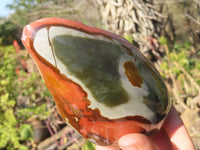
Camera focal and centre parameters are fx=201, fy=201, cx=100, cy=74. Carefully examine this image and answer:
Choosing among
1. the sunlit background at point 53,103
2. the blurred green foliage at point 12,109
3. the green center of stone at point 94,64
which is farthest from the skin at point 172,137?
the blurred green foliage at point 12,109

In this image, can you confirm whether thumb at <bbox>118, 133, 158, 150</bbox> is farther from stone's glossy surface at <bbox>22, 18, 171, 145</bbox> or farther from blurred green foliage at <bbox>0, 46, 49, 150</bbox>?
blurred green foliage at <bbox>0, 46, 49, 150</bbox>

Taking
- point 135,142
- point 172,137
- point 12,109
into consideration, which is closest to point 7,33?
point 12,109

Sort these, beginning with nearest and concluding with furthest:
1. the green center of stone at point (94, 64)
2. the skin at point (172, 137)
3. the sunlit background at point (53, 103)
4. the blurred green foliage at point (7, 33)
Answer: the green center of stone at point (94, 64) → the skin at point (172, 137) → the sunlit background at point (53, 103) → the blurred green foliage at point (7, 33)

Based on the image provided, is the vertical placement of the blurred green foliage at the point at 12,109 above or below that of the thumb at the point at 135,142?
below

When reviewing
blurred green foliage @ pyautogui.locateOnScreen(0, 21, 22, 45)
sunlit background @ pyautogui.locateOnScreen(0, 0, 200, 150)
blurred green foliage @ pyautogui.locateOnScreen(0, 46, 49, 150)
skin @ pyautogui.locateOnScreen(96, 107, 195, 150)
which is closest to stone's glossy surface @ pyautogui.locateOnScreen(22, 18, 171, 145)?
skin @ pyautogui.locateOnScreen(96, 107, 195, 150)

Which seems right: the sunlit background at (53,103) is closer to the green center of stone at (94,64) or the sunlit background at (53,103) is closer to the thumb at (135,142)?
the thumb at (135,142)

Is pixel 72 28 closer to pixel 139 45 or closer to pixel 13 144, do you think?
pixel 139 45

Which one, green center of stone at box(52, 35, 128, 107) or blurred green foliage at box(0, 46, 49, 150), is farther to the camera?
blurred green foliage at box(0, 46, 49, 150)
